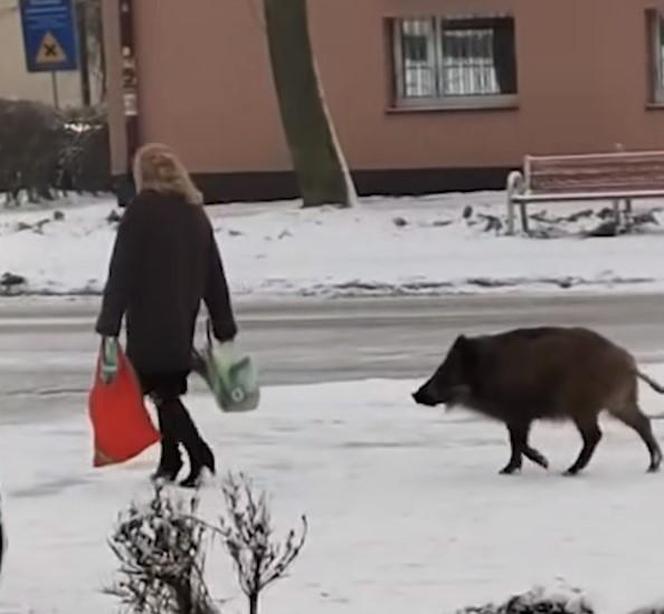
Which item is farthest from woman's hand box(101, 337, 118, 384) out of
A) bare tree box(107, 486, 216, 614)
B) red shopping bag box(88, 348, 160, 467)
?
bare tree box(107, 486, 216, 614)

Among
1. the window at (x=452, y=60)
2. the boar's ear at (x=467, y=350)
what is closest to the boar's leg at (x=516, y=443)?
the boar's ear at (x=467, y=350)

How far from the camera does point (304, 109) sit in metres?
27.0

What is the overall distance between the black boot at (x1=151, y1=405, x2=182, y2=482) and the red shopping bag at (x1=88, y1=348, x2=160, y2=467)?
0.22ft

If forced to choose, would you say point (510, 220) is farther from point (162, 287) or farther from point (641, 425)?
point (162, 287)

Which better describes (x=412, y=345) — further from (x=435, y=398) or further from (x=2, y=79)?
(x=2, y=79)

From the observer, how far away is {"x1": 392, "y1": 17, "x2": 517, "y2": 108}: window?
30.5 metres

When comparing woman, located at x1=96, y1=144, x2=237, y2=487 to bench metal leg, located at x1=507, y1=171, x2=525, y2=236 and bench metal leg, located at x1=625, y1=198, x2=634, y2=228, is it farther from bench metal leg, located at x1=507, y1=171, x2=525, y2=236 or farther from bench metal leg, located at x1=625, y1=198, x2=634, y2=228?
bench metal leg, located at x1=625, y1=198, x2=634, y2=228

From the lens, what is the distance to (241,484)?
1005 cm

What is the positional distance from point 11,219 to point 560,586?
2351 cm

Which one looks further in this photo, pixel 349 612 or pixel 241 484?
pixel 241 484

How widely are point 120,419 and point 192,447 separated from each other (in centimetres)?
38

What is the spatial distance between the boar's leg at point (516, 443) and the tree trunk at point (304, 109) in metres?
16.5

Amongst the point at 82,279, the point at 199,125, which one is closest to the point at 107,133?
the point at 199,125

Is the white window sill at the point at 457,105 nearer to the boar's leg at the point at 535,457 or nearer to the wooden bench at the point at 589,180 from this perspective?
the wooden bench at the point at 589,180
